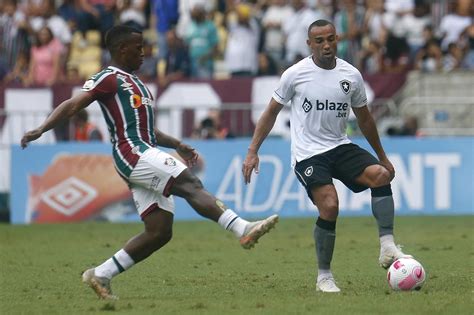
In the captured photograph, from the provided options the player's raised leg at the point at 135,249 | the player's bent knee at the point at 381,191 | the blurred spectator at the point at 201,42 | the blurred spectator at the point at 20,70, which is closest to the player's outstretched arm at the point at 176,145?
the player's raised leg at the point at 135,249

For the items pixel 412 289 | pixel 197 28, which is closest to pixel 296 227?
pixel 197 28

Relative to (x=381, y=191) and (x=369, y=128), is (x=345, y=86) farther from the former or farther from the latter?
(x=381, y=191)

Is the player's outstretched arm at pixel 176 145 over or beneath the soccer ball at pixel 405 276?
over

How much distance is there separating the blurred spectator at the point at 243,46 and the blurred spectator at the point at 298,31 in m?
0.68

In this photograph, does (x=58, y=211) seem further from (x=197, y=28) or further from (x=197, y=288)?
(x=197, y=288)

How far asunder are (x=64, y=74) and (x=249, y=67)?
4001mm

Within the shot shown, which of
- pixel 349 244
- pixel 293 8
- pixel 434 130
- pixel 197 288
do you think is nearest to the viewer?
pixel 197 288

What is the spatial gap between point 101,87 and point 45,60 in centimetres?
1525

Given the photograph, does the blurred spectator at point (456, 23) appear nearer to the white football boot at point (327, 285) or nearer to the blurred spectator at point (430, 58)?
the blurred spectator at point (430, 58)

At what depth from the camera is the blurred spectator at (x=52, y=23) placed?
85.0 feet

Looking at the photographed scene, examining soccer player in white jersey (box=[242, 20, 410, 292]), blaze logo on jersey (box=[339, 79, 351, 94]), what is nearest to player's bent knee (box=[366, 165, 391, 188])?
soccer player in white jersey (box=[242, 20, 410, 292])

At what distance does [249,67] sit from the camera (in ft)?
81.3

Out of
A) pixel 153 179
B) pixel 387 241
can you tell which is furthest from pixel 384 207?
pixel 153 179

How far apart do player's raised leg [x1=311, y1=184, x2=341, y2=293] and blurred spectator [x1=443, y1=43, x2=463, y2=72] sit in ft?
45.7
